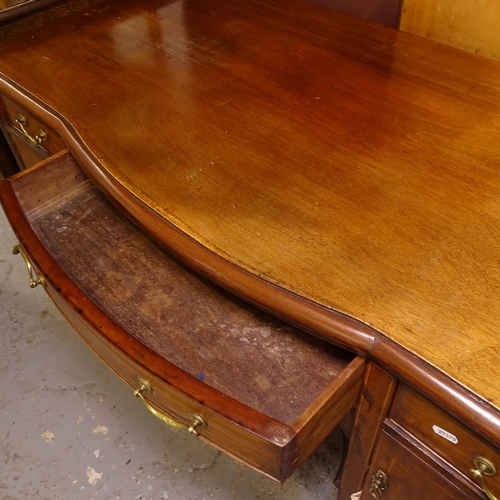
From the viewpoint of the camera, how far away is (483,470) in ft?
1.57

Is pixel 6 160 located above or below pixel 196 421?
below

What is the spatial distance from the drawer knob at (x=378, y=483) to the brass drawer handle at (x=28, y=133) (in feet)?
2.41

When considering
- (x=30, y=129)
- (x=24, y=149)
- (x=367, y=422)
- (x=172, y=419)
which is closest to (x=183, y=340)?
(x=172, y=419)

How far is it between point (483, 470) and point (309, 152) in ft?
1.33

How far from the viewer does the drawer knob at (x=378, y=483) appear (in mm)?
650

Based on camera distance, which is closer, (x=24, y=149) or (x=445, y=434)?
(x=445, y=434)

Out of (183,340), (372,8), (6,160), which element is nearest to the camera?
(183,340)

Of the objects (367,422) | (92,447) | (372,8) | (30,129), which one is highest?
(372,8)

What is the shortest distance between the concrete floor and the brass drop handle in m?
0.50

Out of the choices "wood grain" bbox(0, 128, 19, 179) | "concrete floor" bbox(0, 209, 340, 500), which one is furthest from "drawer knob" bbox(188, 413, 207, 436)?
"wood grain" bbox(0, 128, 19, 179)

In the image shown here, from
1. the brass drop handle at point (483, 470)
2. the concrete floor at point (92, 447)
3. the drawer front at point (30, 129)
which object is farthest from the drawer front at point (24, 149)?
the brass drop handle at point (483, 470)

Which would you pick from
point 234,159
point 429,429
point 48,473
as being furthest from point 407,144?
point 48,473

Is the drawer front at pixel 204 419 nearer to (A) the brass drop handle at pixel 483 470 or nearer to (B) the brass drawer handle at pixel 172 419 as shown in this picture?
(B) the brass drawer handle at pixel 172 419

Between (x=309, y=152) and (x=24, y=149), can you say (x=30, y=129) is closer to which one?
(x=24, y=149)
